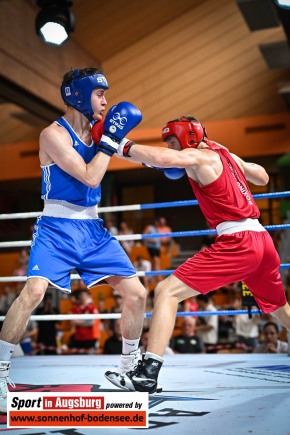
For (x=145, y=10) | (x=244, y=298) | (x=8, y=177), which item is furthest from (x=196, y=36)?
(x=244, y=298)

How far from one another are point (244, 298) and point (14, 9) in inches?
304

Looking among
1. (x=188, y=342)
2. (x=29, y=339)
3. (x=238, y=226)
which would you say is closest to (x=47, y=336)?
(x=29, y=339)

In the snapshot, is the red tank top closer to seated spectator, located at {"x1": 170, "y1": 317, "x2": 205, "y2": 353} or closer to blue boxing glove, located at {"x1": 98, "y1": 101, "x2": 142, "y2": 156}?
blue boxing glove, located at {"x1": 98, "y1": 101, "x2": 142, "y2": 156}

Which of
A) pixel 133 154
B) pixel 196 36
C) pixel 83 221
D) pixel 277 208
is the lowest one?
pixel 83 221

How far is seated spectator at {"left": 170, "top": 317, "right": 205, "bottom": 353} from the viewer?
5.71 meters

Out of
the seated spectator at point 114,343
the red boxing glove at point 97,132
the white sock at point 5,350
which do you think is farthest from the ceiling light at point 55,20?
the white sock at point 5,350

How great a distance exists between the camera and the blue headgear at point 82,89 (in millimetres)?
2736

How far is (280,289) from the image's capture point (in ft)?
8.76

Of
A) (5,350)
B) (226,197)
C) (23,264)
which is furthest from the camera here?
(23,264)

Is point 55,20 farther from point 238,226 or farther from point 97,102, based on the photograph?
point 238,226

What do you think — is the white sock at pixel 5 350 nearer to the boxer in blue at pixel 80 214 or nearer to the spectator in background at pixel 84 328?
the boxer in blue at pixel 80 214

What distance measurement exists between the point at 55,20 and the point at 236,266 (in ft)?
15.0

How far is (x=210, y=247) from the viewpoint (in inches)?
103

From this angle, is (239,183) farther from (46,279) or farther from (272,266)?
(46,279)
